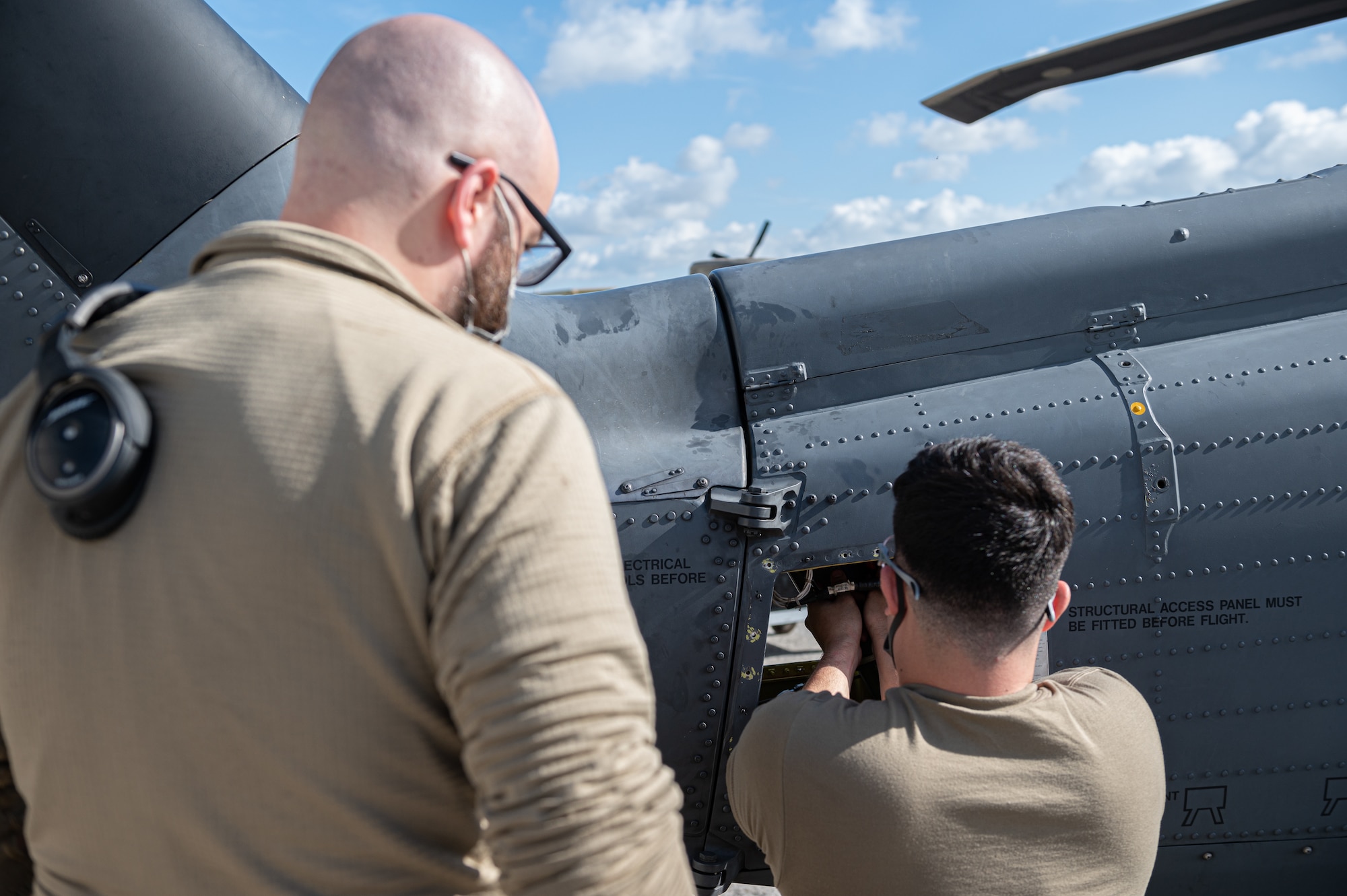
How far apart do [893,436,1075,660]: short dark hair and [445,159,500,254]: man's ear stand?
103 centimetres

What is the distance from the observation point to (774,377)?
284 cm

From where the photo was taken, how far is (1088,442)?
8.81ft

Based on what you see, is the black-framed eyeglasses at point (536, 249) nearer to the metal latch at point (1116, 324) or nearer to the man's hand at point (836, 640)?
the man's hand at point (836, 640)

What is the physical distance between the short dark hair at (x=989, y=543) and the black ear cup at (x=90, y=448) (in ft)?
4.35

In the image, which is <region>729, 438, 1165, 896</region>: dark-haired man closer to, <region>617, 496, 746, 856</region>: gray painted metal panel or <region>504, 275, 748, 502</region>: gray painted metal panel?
<region>617, 496, 746, 856</region>: gray painted metal panel

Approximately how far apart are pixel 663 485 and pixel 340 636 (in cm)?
172

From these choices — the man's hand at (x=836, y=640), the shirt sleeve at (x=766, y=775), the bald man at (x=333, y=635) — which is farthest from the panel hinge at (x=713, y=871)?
the bald man at (x=333, y=635)

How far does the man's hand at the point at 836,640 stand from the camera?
84.7 inches

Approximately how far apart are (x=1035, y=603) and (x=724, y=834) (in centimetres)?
127

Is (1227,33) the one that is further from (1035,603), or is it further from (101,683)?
(101,683)

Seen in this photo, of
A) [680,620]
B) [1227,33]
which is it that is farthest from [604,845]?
[1227,33]

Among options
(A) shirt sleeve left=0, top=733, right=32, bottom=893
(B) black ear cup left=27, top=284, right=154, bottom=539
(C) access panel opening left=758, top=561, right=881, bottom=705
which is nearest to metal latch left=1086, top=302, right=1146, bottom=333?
(C) access panel opening left=758, top=561, right=881, bottom=705

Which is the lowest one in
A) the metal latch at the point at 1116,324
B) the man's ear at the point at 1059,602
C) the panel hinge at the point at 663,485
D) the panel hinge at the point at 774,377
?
the man's ear at the point at 1059,602

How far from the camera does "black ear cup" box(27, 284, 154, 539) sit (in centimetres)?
94
